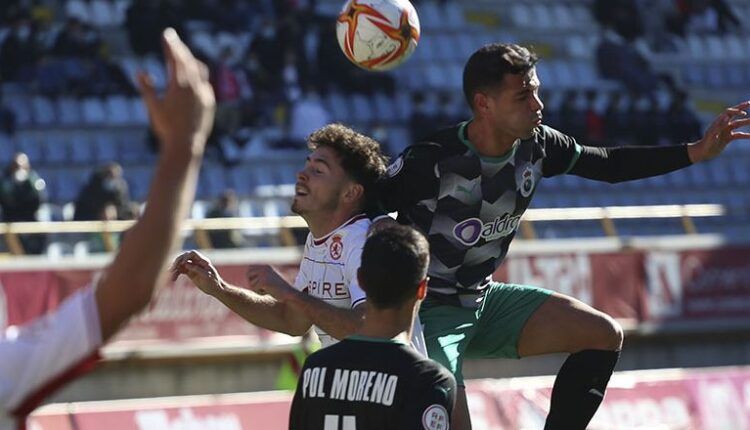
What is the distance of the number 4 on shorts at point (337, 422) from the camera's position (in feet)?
15.1

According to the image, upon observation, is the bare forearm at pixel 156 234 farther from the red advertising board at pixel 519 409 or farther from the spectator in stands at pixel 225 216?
the spectator in stands at pixel 225 216

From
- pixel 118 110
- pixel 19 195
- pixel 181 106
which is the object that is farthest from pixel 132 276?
pixel 118 110

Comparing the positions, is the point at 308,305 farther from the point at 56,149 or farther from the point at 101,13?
the point at 101,13

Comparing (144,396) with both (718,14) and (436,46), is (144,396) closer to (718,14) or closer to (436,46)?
(436,46)

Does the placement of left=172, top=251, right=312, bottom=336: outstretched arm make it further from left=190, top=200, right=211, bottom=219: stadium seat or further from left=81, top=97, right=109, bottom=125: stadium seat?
left=81, top=97, right=109, bottom=125: stadium seat

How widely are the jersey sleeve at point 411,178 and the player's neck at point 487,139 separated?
0.17 m

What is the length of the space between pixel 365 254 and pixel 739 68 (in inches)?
824

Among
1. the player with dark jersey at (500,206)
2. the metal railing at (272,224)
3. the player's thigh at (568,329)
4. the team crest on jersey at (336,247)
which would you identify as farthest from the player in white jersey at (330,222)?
the metal railing at (272,224)

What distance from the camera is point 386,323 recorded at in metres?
4.69

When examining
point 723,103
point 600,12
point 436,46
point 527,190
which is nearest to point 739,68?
point 723,103

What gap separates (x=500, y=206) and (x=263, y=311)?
3.53 ft

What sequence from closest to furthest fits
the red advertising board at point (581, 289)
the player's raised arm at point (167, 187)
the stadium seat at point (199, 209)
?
1. the player's raised arm at point (167, 187)
2. the red advertising board at point (581, 289)
3. the stadium seat at point (199, 209)

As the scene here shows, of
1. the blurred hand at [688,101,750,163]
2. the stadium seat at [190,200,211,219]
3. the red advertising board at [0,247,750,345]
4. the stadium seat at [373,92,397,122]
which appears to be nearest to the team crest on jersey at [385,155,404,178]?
the blurred hand at [688,101,750,163]

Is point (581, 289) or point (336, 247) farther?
point (581, 289)
